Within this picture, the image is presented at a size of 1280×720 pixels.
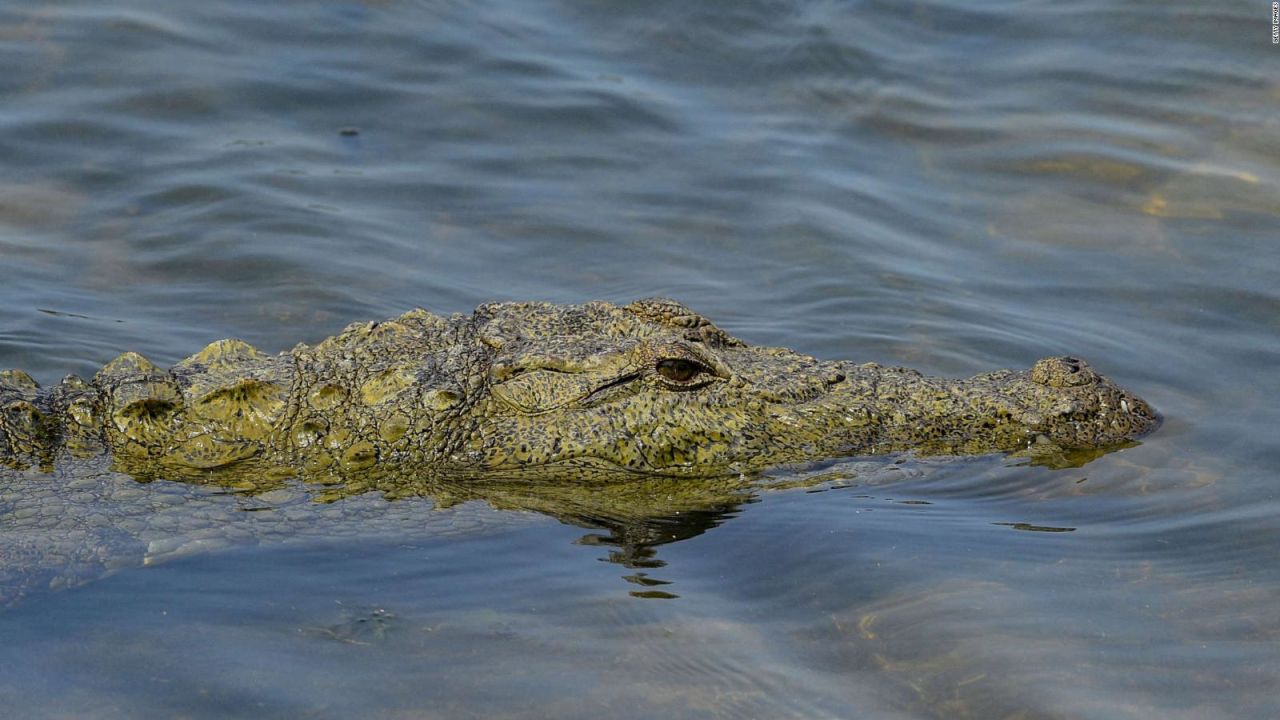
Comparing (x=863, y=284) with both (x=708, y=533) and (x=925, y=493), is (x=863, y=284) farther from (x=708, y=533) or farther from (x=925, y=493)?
(x=708, y=533)

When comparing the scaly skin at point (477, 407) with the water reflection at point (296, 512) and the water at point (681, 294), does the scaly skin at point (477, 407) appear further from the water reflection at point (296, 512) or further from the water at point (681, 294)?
the water at point (681, 294)

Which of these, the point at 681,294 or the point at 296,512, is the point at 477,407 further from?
the point at 681,294

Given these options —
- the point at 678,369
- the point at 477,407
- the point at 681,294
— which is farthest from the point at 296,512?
the point at 681,294

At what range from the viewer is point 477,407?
5.48 metres

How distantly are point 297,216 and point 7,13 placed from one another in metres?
Answer: 4.52

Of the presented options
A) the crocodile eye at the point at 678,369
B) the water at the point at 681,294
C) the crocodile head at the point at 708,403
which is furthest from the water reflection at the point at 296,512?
the crocodile eye at the point at 678,369

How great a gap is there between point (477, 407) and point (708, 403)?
87cm

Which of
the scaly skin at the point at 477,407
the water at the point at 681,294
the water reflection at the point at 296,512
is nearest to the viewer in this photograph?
the water at the point at 681,294

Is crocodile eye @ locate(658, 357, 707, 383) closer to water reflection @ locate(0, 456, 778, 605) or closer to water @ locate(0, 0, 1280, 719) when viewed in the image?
water reflection @ locate(0, 456, 778, 605)

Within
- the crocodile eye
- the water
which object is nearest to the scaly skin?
the crocodile eye

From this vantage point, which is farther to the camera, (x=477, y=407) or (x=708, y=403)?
(x=708, y=403)

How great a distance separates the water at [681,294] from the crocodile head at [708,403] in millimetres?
174

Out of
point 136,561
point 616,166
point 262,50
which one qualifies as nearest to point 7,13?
point 262,50

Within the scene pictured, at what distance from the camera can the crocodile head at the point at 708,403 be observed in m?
5.48
